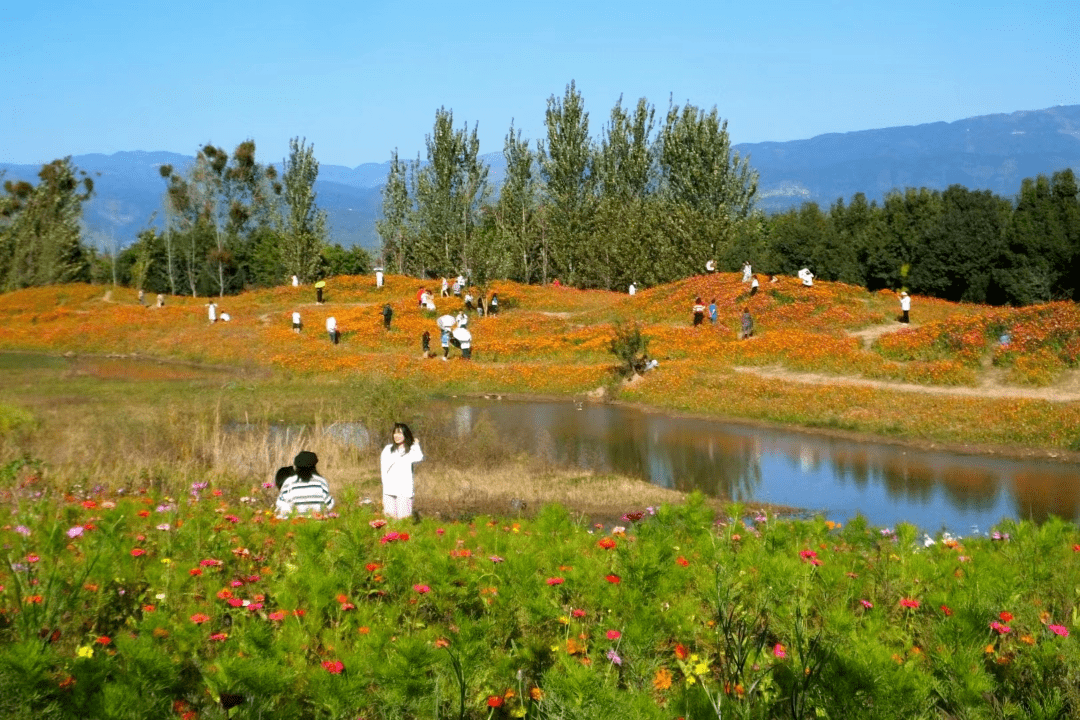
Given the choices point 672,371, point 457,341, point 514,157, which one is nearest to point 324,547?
point 672,371

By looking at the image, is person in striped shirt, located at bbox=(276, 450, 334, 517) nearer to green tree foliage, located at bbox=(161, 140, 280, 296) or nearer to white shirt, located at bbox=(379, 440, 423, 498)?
white shirt, located at bbox=(379, 440, 423, 498)

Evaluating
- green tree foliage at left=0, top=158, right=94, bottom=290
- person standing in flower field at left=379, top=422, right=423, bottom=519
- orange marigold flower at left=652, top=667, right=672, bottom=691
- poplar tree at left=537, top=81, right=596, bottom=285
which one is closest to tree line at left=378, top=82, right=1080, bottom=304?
poplar tree at left=537, top=81, right=596, bottom=285

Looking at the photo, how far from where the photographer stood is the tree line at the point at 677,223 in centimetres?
4538

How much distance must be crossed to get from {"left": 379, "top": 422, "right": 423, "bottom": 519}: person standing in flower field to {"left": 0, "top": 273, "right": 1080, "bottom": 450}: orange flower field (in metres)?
11.8

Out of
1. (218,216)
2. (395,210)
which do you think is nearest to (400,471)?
(395,210)

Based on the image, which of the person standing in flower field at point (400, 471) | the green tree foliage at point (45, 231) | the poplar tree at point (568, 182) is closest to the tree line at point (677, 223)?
the poplar tree at point (568, 182)

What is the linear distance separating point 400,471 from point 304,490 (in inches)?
50.8

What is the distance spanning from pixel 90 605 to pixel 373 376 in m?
16.2

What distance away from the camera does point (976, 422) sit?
24.3 m

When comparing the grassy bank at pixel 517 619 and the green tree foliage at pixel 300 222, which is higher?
the green tree foliage at pixel 300 222

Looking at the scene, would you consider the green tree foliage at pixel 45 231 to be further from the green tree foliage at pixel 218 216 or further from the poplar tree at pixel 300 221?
the poplar tree at pixel 300 221

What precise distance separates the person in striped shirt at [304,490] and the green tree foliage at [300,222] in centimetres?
5528

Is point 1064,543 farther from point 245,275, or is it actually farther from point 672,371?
point 245,275

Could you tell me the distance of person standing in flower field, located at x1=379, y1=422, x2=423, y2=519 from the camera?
11.1m
